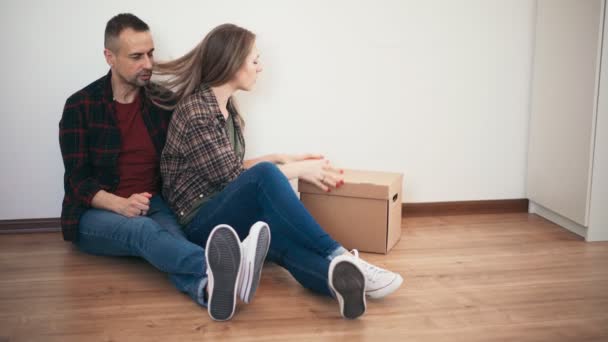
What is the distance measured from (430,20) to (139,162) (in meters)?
1.31

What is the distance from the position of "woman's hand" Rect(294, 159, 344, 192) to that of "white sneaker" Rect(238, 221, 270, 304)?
0.45 metres

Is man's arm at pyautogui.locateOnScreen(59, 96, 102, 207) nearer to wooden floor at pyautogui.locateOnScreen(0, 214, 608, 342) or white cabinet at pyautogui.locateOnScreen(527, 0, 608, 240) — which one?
wooden floor at pyautogui.locateOnScreen(0, 214, 608, 342)

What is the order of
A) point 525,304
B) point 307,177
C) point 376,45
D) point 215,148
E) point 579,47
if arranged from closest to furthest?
point 525,304 → point 215,148 → point 307,177 → point 579,47 → point 376,45

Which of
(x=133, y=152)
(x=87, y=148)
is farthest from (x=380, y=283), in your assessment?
(x=87, y=148)

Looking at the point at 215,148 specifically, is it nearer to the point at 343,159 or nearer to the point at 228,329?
the point at 228,329

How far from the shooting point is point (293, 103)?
2561 millimetres

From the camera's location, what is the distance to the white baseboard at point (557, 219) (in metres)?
2.43

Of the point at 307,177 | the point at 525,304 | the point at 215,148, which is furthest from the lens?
the point at 307,177

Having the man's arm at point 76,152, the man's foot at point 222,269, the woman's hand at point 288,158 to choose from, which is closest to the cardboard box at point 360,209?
the woman's hand at point 288,158

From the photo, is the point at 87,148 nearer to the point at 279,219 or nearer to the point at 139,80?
the point at 139,80

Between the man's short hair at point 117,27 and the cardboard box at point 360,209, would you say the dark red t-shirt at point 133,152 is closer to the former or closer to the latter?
the man's short hair at point 117,27

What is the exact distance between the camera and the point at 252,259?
66.8 inches

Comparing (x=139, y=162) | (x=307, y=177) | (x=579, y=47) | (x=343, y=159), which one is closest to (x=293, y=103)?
(x=343, y=159)

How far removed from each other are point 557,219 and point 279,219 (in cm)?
135
